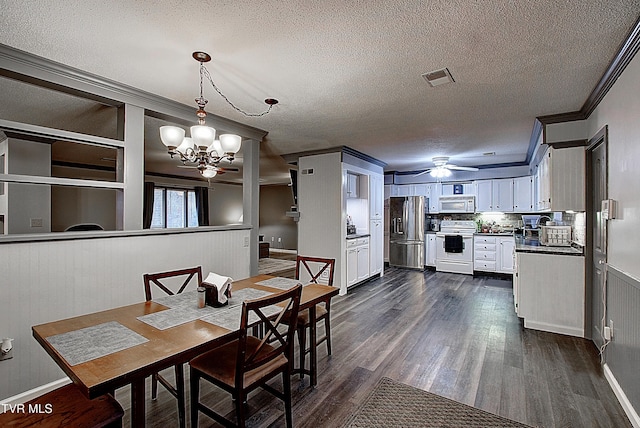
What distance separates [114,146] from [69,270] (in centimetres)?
112

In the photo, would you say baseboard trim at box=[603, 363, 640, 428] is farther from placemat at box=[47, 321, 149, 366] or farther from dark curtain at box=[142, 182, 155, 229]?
dark curtain at box=[142, 182, 155, 229]

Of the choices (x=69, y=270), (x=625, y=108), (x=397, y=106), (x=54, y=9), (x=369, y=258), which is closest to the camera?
(x=54, y=9)

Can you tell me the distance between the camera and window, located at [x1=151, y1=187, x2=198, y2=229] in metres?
9.23

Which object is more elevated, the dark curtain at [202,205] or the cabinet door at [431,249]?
the dark curtain at [202,205]

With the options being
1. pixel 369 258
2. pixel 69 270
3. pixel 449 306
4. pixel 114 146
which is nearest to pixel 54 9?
pixel 114 146

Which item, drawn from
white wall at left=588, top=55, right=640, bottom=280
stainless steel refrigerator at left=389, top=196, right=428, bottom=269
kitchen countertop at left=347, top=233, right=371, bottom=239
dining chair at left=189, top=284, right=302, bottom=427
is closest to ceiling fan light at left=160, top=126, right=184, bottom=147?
dining chair at left=189, top=284, right=302, bottom=427

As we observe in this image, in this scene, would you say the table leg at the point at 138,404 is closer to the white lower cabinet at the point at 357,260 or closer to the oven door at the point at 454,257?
the white lower cabinet at the point at 357,260

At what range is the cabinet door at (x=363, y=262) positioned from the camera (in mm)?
5852

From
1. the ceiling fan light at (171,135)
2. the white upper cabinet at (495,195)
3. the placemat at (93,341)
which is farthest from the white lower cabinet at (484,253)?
the placemat at (93,341)

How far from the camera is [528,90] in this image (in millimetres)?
2900

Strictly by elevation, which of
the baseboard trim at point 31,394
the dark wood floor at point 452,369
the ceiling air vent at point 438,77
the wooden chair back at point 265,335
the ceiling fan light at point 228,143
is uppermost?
the ceiling air vent at point 438,77

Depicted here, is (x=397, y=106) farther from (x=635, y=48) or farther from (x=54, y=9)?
(x=54, y=9)

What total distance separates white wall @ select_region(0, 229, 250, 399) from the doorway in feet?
13.5

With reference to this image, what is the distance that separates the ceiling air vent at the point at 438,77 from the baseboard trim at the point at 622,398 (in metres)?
2.67
